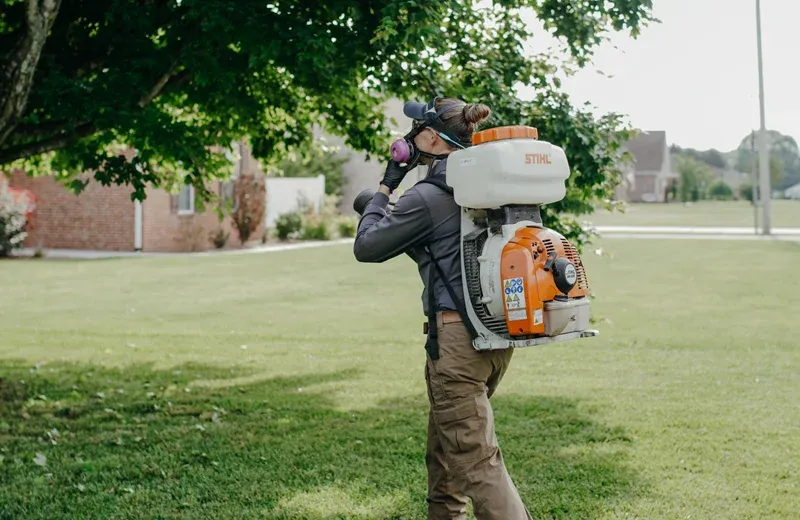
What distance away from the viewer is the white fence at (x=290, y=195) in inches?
1458

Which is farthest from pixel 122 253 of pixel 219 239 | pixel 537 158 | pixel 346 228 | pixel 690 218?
pixel 690 218

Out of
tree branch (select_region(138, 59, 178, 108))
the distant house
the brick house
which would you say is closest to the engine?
tree branch (select_region(138, 59, 178, 108))

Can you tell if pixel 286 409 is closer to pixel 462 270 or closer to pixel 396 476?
pixel 396 476

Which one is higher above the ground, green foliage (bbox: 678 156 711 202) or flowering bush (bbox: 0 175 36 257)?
green foliage (bbox: 678 156 711 202)

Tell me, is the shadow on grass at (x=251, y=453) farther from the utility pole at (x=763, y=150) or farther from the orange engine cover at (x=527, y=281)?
the utility pole at (x=763, y=150)

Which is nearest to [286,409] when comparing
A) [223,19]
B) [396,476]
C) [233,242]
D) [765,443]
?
[396,476]

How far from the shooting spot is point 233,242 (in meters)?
32.0

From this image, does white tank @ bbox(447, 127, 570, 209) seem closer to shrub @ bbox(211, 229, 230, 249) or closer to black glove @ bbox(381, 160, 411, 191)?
black glove @ bbox(381, 160, 411, 191)

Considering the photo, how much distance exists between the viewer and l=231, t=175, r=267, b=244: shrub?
31.7 meters

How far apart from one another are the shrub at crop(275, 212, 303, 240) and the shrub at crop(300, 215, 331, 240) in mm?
239

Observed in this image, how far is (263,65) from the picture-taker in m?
8.10

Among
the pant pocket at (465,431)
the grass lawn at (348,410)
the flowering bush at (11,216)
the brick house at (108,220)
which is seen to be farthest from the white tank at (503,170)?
the brick house at (108,220)

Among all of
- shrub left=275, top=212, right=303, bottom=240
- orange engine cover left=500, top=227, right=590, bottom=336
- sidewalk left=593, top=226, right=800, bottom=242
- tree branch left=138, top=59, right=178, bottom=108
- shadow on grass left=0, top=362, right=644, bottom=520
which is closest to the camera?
orange engine cover left=500, top=227, right=590, bottom=336

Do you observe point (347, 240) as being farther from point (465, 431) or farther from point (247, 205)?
point (465, 431)
